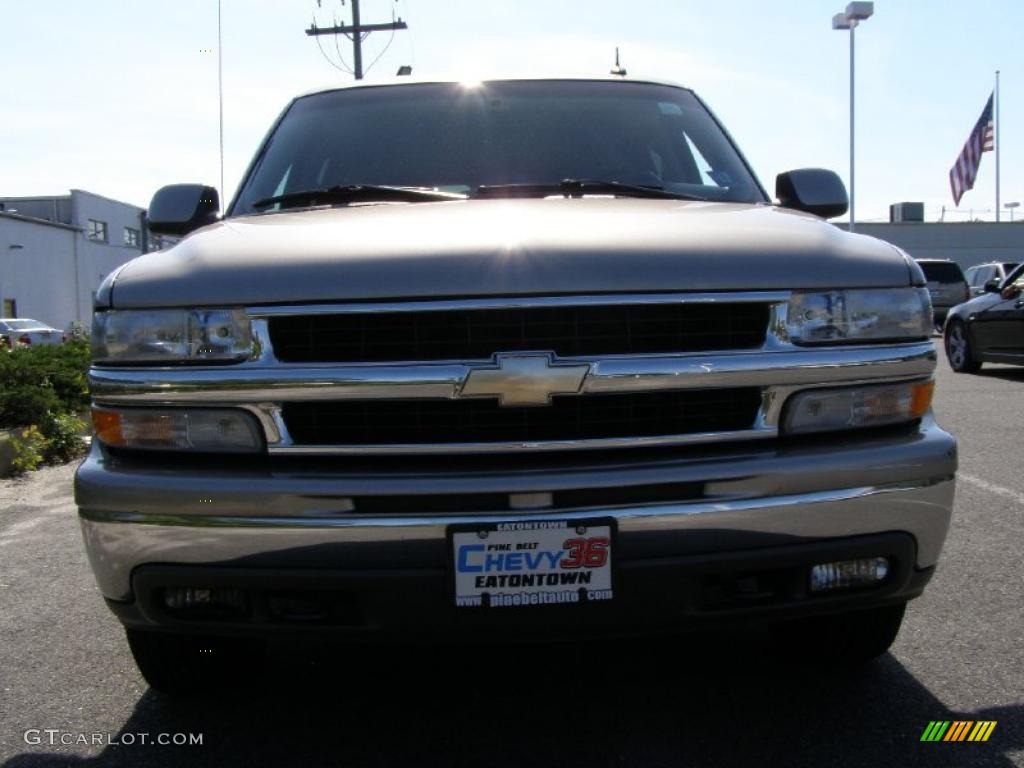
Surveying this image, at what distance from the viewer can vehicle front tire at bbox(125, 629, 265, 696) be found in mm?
2949

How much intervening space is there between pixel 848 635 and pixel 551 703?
0.87 meters

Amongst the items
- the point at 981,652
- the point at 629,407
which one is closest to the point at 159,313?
the point at 629,407

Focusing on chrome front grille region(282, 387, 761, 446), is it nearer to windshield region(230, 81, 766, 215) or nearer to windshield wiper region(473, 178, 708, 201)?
windshield wiper region(473, 178, 708, 201)

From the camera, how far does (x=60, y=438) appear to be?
7.98 meters

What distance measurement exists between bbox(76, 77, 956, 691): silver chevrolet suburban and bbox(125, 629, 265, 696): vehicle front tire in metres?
0.35

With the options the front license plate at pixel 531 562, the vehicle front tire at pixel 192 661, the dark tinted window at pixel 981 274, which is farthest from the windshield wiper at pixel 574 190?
the dark tinted window at pixel 981 274

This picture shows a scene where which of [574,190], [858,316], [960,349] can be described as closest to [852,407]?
[858,316]

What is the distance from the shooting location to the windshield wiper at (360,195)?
11.0ft

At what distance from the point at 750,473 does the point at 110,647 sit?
230 cm

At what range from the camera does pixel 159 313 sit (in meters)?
2.61

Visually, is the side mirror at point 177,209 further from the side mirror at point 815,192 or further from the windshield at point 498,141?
the side mirror at point 815,192

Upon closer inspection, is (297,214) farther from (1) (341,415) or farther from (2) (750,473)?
(2) (750,473)

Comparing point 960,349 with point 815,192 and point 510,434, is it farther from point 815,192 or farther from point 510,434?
point 510,434

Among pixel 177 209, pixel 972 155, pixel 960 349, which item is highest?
pixel 972 155
